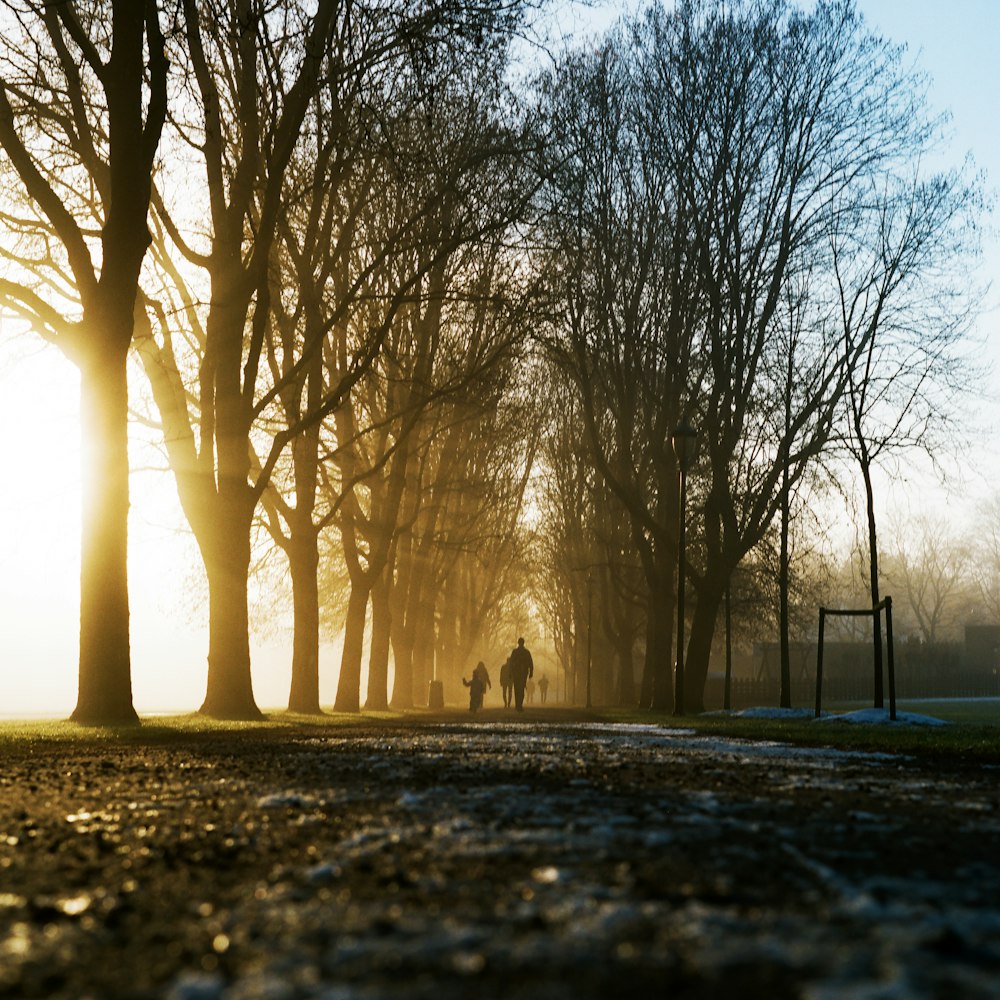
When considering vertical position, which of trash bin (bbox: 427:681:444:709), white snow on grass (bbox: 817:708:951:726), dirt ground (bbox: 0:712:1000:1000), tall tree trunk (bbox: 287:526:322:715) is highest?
tall tree trunk (bbox: 287:526:322:715)

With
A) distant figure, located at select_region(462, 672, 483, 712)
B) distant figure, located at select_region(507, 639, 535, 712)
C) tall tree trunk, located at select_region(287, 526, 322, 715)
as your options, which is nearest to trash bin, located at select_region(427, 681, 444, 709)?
distant figure, located at select_region(462, 672, 483, 712)

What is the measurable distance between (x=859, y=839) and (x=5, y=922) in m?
2.89

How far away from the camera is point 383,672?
36.6 meters

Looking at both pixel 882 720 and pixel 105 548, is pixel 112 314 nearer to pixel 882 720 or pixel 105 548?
pixel 105 548

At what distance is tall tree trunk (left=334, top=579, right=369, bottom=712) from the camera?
31.1 m

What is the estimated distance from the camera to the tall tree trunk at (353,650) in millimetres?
31109

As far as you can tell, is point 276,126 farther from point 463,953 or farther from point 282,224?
point 463,953

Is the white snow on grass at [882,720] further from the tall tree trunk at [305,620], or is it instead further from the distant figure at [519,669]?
the distant figure at [519,669]

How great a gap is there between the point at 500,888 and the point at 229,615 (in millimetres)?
17983

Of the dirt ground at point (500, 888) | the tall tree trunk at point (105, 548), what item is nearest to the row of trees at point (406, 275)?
the tall tree trunk at point (105, 548)

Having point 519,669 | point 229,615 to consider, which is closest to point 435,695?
point 519,669

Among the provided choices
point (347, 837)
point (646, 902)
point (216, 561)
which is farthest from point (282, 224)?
point (646, 902)

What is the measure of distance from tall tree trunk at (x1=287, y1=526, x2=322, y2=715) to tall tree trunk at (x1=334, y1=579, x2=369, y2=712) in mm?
2910

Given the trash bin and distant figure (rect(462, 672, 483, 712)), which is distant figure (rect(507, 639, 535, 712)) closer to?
distant figure (rect(462, 672, 483, 712))
